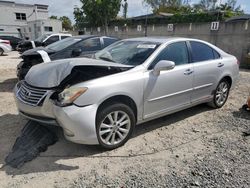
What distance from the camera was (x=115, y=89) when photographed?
3240mm

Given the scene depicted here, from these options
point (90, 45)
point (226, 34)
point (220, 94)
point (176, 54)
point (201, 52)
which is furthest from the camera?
point (226, 34)

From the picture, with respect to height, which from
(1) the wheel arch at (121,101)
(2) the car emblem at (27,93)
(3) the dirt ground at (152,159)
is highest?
(2) the car emblem at (27,93)

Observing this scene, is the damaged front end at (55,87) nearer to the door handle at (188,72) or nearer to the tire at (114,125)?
the tire at (114,125)

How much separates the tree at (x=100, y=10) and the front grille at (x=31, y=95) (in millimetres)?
23035

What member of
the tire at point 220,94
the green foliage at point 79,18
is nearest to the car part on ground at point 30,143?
the tire at point 220,94

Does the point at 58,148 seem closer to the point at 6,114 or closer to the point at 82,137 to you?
the point at 82,137

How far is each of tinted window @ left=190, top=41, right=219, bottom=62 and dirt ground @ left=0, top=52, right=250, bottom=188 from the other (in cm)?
117

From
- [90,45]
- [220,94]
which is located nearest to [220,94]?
[220,94]

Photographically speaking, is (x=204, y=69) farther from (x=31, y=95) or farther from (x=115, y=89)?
(x=31, y=95)

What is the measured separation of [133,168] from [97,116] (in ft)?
2.60

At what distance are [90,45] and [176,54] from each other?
3.68 m

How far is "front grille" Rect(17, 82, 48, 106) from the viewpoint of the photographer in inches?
128

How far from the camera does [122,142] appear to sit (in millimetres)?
3516

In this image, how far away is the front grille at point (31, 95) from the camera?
3.26 m
